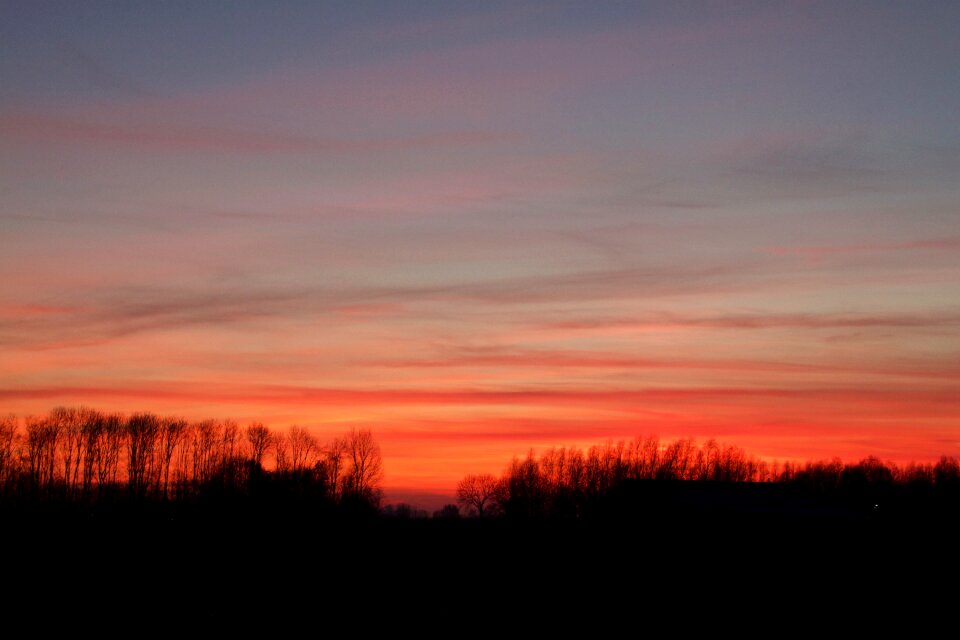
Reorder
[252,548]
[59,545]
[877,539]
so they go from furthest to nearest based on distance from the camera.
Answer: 1. [252,548]
2. [59,545]
3. [877,539]

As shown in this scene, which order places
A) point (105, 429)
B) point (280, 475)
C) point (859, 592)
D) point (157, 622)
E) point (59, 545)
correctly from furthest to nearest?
point (105, 429) < point (280, 475) < point (59, 545) < point (859, 592) < point (157, 622)

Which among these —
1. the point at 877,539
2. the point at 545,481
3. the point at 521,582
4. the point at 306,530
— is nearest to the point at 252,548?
the point at 306,530

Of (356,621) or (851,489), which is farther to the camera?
(851,489)

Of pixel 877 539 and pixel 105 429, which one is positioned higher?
pixel 105 429

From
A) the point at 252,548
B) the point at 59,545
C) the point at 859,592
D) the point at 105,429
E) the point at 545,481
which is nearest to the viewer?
the point at 859,592

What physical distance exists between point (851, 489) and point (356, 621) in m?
116

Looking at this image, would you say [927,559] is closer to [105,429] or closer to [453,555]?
[453,555]

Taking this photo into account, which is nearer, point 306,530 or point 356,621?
point 356,621

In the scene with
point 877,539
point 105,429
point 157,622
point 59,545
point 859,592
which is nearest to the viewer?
point 157,622

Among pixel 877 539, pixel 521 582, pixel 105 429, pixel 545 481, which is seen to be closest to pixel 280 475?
pixel 105 429

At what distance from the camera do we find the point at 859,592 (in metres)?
46.7

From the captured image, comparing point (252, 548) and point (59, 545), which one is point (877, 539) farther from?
point (59, 545)

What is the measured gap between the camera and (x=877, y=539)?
52.7 m

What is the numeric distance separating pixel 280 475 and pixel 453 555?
49.8 m
